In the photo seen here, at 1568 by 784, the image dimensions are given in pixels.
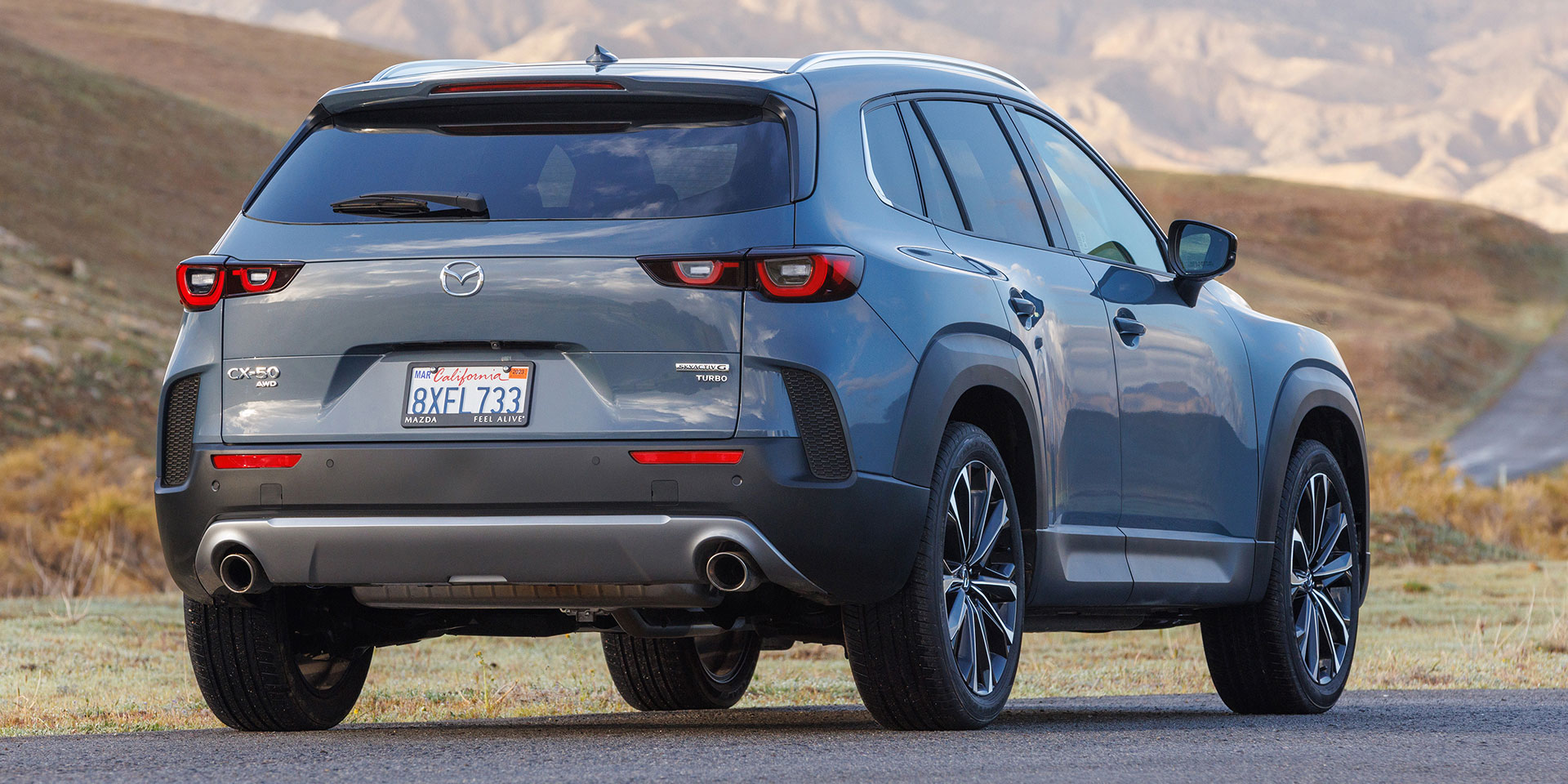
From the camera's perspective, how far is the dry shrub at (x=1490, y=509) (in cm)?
2330

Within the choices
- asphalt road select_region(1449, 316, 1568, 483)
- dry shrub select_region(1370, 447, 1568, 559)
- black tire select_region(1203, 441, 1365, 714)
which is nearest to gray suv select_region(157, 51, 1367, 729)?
Answer: black tire select_region(1203, 441, 1365, 714)

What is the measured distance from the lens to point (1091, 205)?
24.6 ft

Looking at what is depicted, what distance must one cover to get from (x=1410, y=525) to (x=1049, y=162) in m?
15.3

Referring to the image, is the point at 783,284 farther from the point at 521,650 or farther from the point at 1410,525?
the point at 1410,525

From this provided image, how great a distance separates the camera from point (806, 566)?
18.3 feet

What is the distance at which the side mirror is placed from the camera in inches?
299

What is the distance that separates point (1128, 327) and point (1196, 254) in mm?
735

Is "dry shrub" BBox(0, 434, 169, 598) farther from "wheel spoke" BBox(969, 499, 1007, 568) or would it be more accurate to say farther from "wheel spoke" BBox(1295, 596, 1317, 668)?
"wheel spoke" BBox(969, 499, 1007, 568)

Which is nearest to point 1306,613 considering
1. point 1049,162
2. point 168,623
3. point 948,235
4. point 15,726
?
point 1049,162

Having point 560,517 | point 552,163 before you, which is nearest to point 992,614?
point 560,517

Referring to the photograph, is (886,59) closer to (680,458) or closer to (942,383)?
(942,383)

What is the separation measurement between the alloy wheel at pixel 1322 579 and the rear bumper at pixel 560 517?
284cm

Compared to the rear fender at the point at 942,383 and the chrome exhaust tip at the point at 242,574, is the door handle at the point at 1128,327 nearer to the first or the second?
the rear fender at the point at 942,383

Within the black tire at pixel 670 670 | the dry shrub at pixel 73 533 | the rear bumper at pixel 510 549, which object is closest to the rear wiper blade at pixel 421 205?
the rear bumper at pixel 510 549
